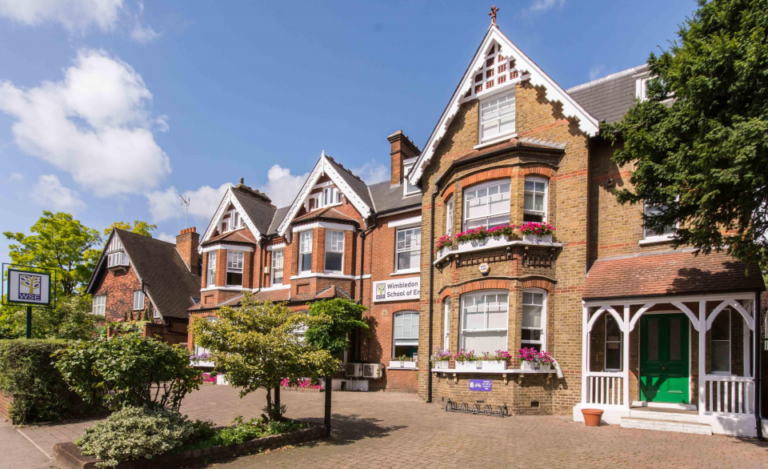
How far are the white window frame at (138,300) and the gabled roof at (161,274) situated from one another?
96 cm

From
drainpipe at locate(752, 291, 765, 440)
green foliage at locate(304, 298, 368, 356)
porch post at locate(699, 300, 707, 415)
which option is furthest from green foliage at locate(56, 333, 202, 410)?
drainpipe at locate(752, 291, 765, 440)

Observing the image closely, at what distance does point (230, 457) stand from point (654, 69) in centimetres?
1126

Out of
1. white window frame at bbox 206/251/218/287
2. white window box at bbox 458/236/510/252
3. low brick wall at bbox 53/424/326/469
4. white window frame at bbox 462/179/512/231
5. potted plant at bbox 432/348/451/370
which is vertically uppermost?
white window frame at bbox 462/179/512/231

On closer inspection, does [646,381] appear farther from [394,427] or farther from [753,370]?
[394,427]

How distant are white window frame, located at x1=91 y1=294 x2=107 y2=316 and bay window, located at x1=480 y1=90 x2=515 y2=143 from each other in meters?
26.1

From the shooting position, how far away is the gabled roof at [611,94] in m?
14.9

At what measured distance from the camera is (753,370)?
10.9 meters

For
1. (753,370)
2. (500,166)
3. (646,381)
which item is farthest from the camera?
(500,166)

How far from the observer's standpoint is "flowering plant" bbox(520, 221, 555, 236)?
13860mm

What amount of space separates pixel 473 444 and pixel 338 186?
1443cm

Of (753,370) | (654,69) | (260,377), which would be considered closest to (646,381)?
(753,370)

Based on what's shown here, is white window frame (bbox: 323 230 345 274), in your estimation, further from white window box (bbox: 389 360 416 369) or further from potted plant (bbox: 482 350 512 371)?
potted plant (bbox: 482 350 512 371)

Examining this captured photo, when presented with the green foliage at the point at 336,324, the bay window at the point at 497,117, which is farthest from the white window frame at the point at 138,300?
the bay window at the point at 497,117

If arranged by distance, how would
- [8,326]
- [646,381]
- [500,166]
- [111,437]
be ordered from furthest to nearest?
1. [8,326]
2. [500,166]
3. [646,381]
4. [111,437]
